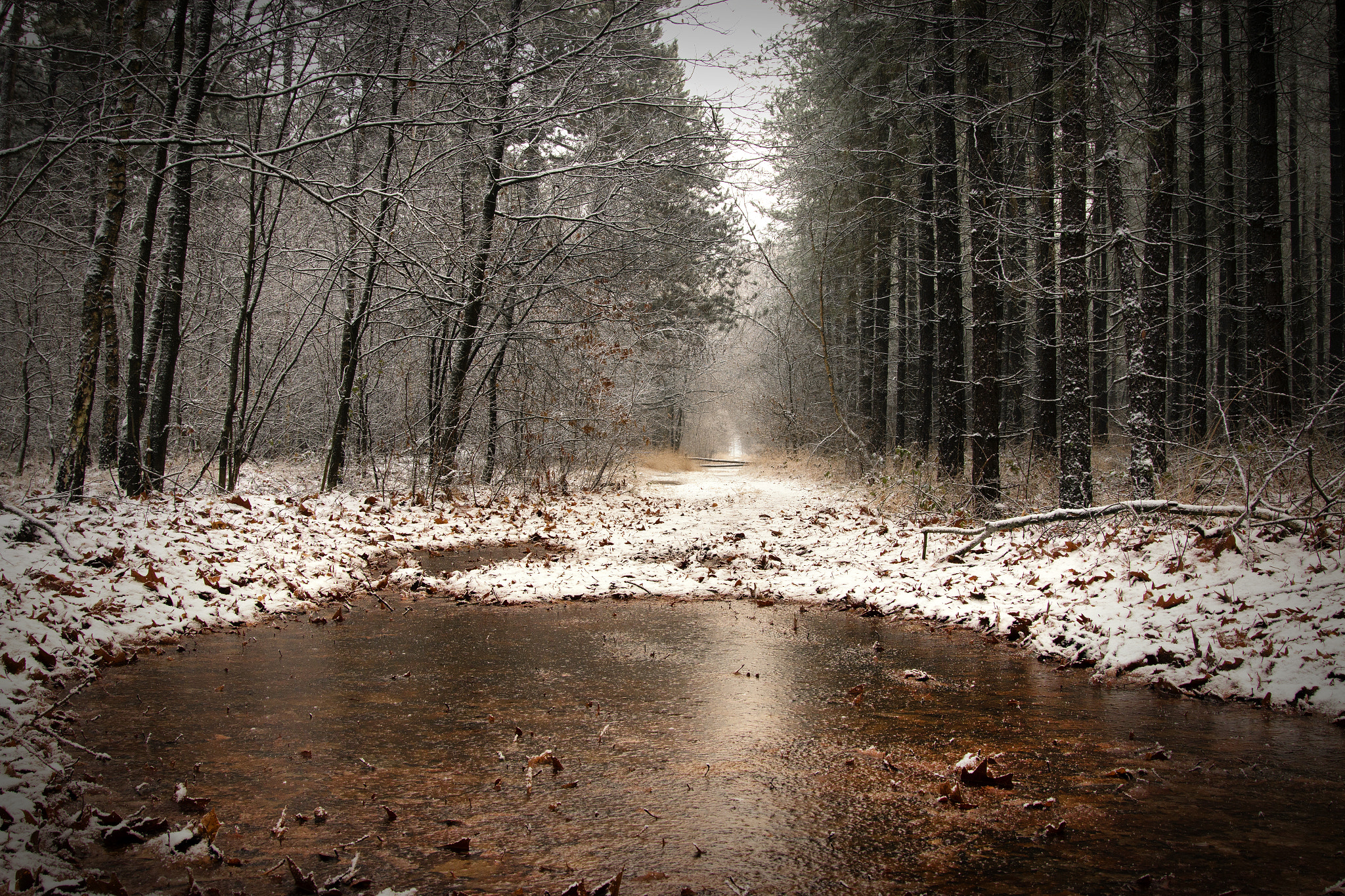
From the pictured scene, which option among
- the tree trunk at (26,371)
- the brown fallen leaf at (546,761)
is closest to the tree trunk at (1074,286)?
the brown fallen leaf at (546,761)

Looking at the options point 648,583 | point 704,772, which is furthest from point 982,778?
point 648,583

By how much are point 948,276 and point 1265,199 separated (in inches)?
168

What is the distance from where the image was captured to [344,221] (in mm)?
14148

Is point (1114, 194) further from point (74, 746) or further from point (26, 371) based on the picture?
point (26, 371)

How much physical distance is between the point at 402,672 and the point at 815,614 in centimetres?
385

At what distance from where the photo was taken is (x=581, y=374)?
15.2 m

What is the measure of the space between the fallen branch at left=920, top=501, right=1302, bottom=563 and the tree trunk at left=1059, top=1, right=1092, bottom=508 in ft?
5.32

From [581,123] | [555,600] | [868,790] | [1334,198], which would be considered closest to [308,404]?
[581,123]

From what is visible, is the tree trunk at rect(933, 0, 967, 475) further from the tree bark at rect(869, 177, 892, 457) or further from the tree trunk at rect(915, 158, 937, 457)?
the tree bark at rect(869, 177, 892, 457)

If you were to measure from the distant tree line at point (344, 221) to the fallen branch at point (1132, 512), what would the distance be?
20.6 ft

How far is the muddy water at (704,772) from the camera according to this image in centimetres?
232

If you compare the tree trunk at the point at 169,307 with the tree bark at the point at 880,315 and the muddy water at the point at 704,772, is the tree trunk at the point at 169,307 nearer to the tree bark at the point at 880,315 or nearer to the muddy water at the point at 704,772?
the muddy water at the point at 704,772

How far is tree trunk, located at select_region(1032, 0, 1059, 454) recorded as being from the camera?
8461mm

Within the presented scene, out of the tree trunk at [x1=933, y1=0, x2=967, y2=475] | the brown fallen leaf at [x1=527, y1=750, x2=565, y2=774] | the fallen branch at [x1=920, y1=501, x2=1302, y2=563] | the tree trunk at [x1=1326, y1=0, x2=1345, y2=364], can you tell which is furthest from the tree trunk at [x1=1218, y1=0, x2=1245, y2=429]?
the brown fallen leaf at [x1=527, y1=750, x2=565, y2=774]
